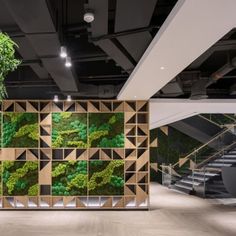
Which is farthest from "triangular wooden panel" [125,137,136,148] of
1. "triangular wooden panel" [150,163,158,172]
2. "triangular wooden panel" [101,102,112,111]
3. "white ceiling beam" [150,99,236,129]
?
"triangular wooden panel" [150,163,158,172]

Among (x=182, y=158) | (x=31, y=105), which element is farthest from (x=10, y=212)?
(x=182, y=158)

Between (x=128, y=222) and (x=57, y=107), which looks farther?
(x=57, y=107)

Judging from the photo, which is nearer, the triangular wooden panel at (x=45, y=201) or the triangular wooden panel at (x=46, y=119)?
the triangular wooden panel at (x=45, y=201)

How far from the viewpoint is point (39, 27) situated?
13.8 feet

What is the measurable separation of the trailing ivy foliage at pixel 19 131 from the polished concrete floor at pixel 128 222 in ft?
5.81

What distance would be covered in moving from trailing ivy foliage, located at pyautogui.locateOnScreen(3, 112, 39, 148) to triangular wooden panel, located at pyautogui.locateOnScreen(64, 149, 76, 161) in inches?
32.4

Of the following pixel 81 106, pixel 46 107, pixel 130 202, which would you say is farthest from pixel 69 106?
pixel 130 202

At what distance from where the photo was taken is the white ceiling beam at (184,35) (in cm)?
328

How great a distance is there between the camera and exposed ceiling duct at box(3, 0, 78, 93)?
3.57 metres

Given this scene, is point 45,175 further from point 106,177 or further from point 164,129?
point 164,129

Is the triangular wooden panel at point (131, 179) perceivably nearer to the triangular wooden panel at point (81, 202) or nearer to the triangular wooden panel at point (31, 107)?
the triangular wooden panel at point (81, 202)

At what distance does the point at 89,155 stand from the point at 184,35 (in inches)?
225

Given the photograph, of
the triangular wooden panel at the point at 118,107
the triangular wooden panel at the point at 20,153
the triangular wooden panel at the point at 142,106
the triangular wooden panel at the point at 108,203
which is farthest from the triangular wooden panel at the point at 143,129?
the triangular wooden panel at the point at 20,153

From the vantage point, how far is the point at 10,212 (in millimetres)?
8680
